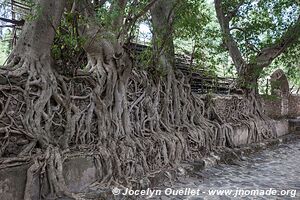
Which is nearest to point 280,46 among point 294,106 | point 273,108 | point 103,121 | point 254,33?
point 254,33

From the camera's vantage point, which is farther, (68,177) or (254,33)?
(254,33)

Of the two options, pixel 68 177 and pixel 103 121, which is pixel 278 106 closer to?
pixel 103 121

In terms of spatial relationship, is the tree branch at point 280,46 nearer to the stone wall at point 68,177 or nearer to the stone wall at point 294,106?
the stone wall at point 294,106

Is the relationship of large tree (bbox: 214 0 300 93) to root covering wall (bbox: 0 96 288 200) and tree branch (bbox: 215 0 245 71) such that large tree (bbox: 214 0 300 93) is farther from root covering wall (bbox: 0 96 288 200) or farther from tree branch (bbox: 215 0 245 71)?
root covering wall (bbox: 0 96 288 200)

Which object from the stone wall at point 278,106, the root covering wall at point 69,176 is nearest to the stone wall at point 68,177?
the root covering wall at point 69,176

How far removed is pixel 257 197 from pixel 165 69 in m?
2.67

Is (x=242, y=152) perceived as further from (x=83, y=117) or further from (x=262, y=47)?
(x=83, y=117)

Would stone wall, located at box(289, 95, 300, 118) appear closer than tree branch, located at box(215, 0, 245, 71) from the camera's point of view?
No

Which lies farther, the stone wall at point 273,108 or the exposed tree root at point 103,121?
the stone wall at point 273,108

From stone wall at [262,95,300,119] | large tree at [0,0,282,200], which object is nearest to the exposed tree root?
large tree at [0,0,282,200]

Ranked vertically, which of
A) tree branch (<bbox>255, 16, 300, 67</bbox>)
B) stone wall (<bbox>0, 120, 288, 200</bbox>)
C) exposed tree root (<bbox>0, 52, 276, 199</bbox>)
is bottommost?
stone wall (<bbox>0, 120, 288, 200</bbox>)

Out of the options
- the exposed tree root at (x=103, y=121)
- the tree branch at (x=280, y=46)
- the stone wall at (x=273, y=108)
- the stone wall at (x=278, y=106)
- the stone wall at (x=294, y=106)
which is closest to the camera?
the exposed tree root at (x=103, y=121)

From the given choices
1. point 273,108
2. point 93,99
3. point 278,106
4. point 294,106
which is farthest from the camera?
point 294,106

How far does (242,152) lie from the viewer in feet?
21.6
